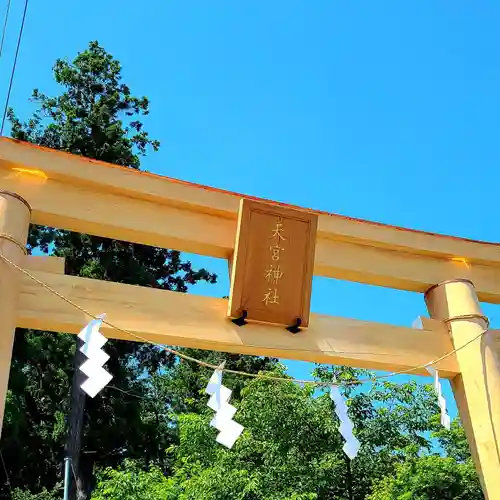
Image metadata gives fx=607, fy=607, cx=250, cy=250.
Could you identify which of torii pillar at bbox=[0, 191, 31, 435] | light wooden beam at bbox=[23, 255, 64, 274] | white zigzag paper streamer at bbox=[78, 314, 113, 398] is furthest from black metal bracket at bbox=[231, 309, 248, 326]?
torii pillar at bbox=[0, 191, 31, 435]

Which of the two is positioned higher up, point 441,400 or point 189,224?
A: point 189,224

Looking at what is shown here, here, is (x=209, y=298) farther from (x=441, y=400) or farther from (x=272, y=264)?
(x=441, y=400)

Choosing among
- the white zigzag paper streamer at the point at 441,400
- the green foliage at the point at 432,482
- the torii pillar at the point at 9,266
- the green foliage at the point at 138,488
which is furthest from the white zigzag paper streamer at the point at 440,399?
the green foliage at the point at 138,488

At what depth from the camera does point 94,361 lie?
3.43 meters

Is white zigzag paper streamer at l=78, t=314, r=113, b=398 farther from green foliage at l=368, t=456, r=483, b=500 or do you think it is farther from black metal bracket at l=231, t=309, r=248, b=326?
green foliage at l=368, t=456, r=483, b=500

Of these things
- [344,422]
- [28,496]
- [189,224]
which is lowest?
[28,496]

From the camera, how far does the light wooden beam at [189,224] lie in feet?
13.5

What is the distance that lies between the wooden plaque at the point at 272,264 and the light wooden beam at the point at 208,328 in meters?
0.14

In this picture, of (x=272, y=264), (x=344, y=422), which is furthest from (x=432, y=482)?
(x=272, y=264)

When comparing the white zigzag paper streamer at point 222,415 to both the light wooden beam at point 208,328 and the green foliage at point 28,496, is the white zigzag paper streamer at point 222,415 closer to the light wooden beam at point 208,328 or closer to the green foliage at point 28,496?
the light wooden beam at point 208,328

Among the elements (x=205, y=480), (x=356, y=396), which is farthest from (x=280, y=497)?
(x=356, y=396)

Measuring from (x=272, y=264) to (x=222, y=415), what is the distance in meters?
1.15

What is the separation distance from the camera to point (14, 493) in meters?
12.2

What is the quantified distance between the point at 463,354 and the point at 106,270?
446 inches
